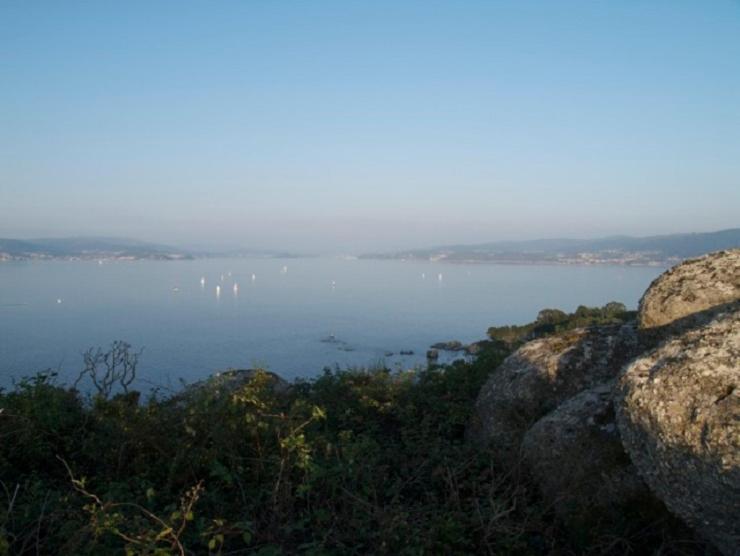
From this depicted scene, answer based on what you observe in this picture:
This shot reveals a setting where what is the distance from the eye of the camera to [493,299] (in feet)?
356

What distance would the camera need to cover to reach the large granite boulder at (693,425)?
156 inches

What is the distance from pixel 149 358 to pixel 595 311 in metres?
41.7

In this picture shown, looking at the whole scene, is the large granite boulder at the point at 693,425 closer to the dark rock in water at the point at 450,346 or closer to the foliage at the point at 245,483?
the foliage at the point at 245,483

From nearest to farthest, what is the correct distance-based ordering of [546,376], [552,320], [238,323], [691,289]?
1. [691,289]
2. [546,376]
3. [552,320]
4. [238,323]

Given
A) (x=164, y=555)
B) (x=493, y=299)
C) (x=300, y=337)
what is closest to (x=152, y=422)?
(x=164, y=555)

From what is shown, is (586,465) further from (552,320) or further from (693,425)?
(552,320)

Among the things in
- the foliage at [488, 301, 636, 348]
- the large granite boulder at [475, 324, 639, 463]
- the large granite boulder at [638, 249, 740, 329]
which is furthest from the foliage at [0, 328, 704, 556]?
the foliage at [488, 301, 636, 348]

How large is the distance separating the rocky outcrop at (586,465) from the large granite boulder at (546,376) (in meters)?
0.75

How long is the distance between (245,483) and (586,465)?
3.88m

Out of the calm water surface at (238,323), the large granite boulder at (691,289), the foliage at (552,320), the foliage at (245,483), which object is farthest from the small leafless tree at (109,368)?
the foliage at (552,320)

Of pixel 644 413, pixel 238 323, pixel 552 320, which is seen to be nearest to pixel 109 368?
pixel 644 413

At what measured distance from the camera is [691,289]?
21.3ft

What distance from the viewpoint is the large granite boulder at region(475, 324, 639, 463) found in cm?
730

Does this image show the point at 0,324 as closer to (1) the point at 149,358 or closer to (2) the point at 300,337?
(1) the point at 149,358
